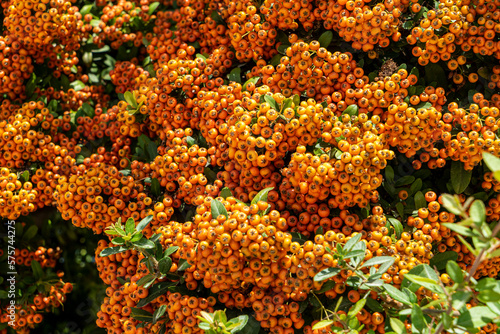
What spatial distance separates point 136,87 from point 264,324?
114 inches

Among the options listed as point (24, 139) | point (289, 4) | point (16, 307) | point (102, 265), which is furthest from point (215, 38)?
point (16, 307)

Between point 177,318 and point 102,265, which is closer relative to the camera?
point 177,318

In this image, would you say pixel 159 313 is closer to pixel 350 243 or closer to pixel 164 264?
pixel 164 264

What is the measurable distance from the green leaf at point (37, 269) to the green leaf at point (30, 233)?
325 millimetres

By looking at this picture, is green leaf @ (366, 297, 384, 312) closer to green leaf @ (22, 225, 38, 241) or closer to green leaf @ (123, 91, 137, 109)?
green leaf @ (123, 91, 137, 109)

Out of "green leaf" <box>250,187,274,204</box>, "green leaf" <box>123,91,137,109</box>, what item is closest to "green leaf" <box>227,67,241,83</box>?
"green leaf" <box>123,91,137,109</box>

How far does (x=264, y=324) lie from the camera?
324cm

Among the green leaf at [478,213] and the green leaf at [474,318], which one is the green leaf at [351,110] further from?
the green leaf at [474,318]

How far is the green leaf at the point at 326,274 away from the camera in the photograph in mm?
2922

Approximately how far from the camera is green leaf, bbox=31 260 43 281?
4.83 meters

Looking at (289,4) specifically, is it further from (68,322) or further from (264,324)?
(68,322)

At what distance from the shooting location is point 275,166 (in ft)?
12.1

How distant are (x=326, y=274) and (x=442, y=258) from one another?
111 cm

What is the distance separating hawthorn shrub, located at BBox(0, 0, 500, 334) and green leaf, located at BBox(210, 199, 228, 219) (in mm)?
22
